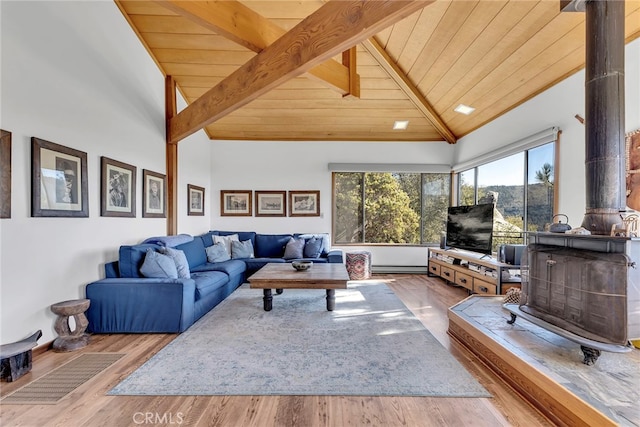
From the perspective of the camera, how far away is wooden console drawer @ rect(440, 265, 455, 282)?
4.56 meters

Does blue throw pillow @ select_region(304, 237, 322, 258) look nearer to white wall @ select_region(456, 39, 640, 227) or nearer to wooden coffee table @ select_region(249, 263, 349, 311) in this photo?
wooden coffee table @ select_region(249, 263, 349, 311)

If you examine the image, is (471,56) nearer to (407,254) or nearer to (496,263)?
(496,263)

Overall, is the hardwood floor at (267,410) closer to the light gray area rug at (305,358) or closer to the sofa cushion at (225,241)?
the light gray area rug at (305,358)

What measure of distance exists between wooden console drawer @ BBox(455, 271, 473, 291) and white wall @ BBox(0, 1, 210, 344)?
4.61 metres

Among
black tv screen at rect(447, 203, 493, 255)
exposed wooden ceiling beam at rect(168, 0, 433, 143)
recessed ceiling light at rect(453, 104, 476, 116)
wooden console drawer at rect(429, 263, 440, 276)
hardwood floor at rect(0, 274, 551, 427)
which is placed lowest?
hardwood floor at rect(0, 274, 551, 427)

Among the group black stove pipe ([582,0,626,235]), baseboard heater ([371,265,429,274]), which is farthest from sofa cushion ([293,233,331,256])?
black stove pipe ([582,0,626,235])

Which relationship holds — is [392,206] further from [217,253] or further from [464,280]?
[217,253]

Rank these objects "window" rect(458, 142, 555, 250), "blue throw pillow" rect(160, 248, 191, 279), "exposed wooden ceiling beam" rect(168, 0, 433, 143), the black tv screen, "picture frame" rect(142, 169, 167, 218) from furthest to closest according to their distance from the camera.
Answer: the black tv screen → "picture frame" rect(142, 169, 167, 218) → "window" rect(458, 142, 555, 250) → "blue throw pillow" rect(160, 248, 191, 279) → "exposed wooden ceiling beam" rect(168, 0, 433, 143)

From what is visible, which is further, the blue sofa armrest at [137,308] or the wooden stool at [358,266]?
the wooden stool at [358,266]

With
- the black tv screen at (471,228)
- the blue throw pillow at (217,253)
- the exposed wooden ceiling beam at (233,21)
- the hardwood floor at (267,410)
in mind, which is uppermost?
the exposed wooden ceiling beam at (233,21)

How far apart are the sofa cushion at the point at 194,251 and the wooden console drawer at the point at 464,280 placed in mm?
4005

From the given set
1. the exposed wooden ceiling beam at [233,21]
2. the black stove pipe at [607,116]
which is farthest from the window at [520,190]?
the exposed wooden ceiling beam at [233,21]

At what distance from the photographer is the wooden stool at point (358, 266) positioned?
5.25 m

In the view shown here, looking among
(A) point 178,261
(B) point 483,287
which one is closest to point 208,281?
(A) point 178,261
